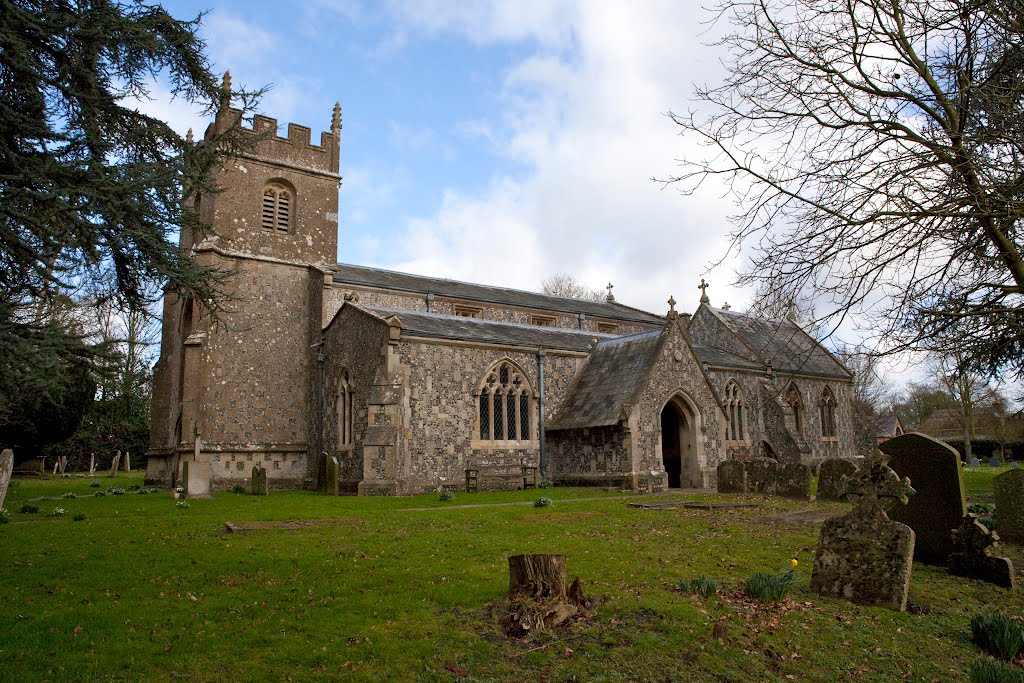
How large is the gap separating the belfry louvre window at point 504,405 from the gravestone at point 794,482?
25.5 feet

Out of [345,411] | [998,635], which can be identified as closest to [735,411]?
[345,411]

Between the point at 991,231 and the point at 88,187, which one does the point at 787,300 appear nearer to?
the point at 991,231

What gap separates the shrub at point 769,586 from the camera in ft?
23.6

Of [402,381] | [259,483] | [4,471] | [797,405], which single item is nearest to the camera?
[4,471]

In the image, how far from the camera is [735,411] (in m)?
26.2

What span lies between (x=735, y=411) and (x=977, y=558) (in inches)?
705

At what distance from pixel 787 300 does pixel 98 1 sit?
30.1ft

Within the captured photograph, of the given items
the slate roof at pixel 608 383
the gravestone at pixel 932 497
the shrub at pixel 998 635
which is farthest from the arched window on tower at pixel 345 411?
the shrub at pixel 998 635

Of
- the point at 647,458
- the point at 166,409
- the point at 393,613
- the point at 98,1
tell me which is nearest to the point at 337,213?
the point at 166,409

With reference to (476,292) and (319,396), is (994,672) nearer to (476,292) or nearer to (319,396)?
(319,396)

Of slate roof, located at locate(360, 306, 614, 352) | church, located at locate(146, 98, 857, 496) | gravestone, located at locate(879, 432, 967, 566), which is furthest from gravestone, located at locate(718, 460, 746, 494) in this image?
slate roof, located at locate(360, 306, 614, 352)

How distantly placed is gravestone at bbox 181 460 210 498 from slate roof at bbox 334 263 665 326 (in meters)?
9.36

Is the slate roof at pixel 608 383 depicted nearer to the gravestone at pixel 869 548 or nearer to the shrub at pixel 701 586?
the gravestone at pixel 869 548

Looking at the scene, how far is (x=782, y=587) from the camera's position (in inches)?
285
